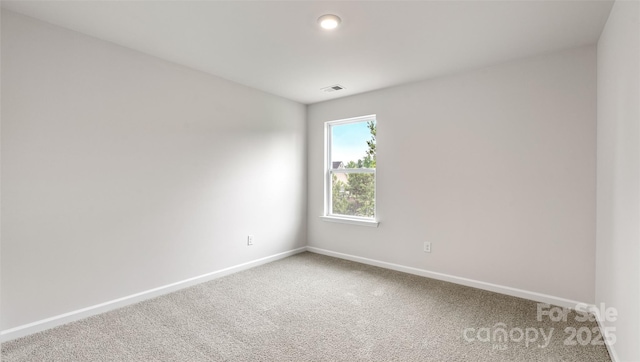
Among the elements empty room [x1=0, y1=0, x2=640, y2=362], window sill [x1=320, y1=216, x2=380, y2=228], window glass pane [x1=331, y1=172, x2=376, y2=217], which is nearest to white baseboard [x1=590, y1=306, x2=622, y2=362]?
empty room [x1=0, y1=0, x2=640, y2=362]

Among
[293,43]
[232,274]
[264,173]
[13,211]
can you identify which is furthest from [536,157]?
[13,211]

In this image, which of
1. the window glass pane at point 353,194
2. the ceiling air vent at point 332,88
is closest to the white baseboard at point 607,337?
the window glass pane at point 353,194

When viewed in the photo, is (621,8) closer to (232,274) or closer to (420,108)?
(420,108)

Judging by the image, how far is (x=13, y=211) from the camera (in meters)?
2.16

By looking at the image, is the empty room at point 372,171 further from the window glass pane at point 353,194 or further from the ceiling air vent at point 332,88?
the window glass pane at point 353,194

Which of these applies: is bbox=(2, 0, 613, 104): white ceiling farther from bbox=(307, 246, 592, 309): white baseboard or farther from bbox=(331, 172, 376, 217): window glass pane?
bbox=(307, 246, 592, 309): white baseboard

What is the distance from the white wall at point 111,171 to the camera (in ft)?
7.21

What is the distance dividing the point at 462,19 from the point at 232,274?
343 cm

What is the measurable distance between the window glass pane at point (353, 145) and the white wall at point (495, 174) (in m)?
0.22

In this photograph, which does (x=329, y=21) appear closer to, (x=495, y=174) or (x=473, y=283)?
(x=495, y=174)

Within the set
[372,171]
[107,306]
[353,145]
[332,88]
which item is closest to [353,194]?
[372,171]

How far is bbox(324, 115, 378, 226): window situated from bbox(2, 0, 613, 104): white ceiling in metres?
1.12

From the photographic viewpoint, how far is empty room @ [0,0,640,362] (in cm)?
207

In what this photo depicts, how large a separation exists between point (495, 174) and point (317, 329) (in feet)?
7.64
